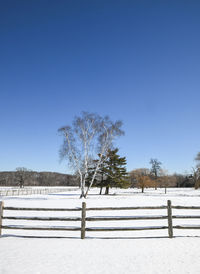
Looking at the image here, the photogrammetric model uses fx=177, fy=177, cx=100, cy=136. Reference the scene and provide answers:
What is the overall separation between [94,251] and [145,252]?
167 centimetres

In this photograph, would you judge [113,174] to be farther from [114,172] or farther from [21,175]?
[21,175]

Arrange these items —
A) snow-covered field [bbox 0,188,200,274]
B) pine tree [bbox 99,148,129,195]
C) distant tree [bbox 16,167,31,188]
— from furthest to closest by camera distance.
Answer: distant tree [bbox 16,167,31,188] < pine tree [bbox 99,148,129,195] < snow-covered field [bbox 0,188,200,274]

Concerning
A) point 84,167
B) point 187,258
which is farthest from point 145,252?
point 84,167

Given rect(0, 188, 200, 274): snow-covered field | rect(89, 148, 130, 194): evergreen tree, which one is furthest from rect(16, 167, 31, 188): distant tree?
rect(0, 188, 200, 274): snow-covered field

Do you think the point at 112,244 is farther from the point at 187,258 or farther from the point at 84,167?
the point at 84,167

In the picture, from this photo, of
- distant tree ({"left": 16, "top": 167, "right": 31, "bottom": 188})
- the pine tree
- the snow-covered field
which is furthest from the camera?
distant tree ({"left": 16, "top": 167, "right": 31, "bottom": 188})

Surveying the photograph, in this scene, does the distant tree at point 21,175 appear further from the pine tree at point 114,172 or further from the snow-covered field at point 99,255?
the snow-covered field at point 99,255

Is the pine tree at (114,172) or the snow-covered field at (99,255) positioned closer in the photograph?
the snow-covered field at (99,255)

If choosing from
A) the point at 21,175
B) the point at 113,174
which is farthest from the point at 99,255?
the point at 21,175

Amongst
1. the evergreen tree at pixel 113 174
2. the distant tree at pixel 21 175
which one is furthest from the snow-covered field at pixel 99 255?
the distant tree at pixel 21 175

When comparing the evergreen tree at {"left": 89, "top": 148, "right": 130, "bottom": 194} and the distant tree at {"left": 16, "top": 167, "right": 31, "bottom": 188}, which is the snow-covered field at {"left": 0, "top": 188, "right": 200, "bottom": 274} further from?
the distant tree at {"left": 16, "top": 167, "right": 31, "bottom": 188}

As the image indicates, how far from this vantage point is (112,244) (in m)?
6.59

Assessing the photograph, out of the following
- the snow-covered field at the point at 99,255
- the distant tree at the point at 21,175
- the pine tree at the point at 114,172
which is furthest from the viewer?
the distant tree at the point at 21,175

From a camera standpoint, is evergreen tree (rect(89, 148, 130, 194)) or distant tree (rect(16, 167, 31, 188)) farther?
distant tree (rect(16, 167, 31, 188))
